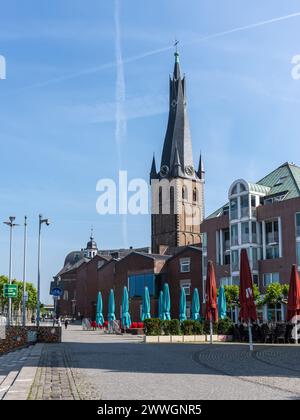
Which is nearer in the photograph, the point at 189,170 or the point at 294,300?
the point at 294,300

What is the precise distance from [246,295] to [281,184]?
31.9m

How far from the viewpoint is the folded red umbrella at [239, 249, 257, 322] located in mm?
26125

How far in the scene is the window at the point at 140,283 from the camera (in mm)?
74438

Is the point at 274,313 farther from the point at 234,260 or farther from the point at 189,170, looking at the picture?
the point at 189,170

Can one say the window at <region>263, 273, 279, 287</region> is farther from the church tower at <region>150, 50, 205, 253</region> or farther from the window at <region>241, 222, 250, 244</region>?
the church tower at <region>150, 50, 205, 253</region>

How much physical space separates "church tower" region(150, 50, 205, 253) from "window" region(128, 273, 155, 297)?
104ft

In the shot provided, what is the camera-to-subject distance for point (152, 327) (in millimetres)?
35469

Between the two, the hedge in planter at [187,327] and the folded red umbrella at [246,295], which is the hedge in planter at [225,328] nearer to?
the hedge in planter at [187,327]

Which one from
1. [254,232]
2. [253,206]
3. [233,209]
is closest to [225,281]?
[254,232]

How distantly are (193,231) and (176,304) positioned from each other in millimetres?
44455

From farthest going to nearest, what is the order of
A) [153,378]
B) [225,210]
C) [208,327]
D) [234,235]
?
[225,210] → [234,235] → [208,327] → [153,378]
